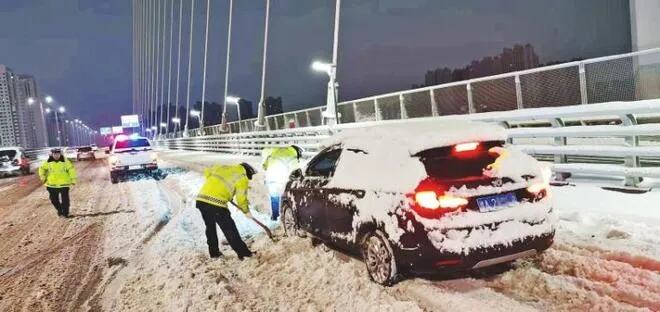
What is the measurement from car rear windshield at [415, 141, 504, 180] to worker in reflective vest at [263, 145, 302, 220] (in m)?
4.10

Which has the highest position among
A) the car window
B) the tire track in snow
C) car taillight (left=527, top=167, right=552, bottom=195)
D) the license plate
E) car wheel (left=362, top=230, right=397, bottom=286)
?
the car window

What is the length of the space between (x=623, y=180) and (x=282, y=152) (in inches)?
203

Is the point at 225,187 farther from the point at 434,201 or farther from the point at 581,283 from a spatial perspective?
the point at 581,283

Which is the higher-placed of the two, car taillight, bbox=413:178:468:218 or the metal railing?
the metal railing

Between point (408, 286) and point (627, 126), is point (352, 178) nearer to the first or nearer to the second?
point (408, 286)

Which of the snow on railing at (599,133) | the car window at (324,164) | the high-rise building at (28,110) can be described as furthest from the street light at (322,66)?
the high-rise building at (28,110)

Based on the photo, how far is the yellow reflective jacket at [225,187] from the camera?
673 centimetres

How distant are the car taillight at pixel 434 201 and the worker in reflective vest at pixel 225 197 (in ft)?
9.06

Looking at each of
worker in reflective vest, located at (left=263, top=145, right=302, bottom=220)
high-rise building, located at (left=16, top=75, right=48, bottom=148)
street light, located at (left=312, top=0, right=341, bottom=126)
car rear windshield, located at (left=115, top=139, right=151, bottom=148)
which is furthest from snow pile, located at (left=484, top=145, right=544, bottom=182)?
high-rise building, located at (left=16, top=75, right=48, bottom=148)

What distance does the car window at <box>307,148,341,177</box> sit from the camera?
625cm

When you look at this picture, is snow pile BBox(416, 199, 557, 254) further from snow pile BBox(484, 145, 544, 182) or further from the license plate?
snow pile BBox(484, 145, 544, 182)

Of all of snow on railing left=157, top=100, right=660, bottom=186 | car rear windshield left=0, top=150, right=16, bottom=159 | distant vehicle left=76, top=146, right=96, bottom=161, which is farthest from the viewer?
distant vehicle left=76, top=146, right=96, bottom=161

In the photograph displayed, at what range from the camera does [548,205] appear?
198 inches

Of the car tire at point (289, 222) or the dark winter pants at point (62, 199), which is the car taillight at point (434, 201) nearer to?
the car tire at point (289, 222)
